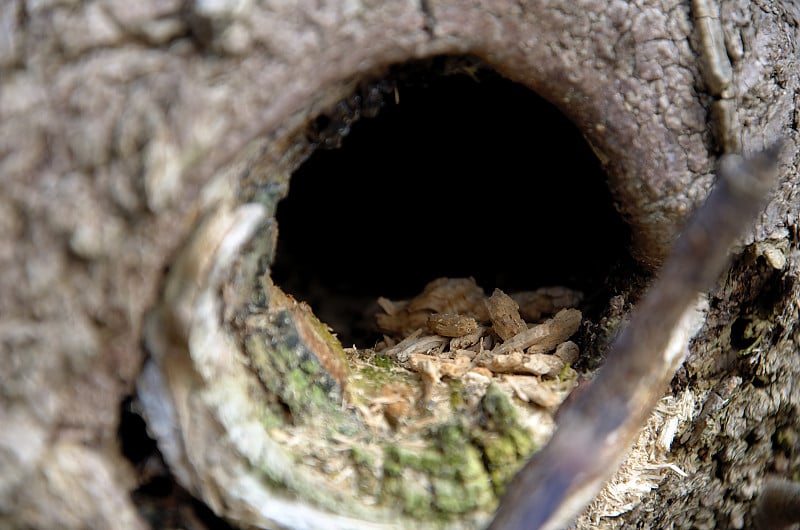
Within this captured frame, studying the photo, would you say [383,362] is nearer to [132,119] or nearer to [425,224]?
[132,119]

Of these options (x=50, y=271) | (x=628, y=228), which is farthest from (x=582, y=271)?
(x=50, y=271)

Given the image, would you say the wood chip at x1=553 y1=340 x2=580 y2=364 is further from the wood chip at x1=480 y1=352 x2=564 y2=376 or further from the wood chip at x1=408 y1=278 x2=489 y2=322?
the wood chip at x1=408 y1=278 x2=489 y2=322

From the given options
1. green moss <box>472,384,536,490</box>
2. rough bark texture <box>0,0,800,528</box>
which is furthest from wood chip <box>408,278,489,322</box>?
rough bark texture <box>0,0,800,528</box>

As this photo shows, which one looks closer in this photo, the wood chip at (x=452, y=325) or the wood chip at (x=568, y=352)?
the wood chip at (x=568, y=352)

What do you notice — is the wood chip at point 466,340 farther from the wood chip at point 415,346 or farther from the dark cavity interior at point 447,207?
the dark cavity interior at point 447,207

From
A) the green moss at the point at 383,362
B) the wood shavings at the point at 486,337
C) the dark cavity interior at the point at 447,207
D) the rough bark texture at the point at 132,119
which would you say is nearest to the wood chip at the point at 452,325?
the wood shavings at the point at 486,337

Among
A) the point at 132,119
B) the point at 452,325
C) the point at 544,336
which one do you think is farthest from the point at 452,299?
the point at 132,119
